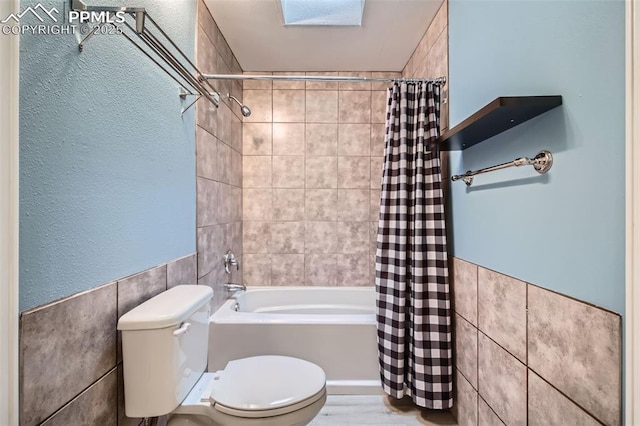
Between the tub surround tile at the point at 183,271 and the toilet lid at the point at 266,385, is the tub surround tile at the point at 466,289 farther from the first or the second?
the tub surround tile at the point at 183,271

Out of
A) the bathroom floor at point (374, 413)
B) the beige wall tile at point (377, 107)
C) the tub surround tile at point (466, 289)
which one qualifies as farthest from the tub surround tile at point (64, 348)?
the beige wall tile at point (377, 107)

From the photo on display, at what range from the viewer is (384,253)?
6.13 feet

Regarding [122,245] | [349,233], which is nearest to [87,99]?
[122,245]

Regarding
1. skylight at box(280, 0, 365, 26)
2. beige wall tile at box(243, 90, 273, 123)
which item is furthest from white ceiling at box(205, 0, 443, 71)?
beige wall tile at box(243, 90, 273, 123)

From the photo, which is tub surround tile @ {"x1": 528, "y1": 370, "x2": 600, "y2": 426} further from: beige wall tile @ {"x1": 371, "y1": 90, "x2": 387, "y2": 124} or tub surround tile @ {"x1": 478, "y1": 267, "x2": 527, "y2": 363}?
beige wall tile @ {"x1": 371, "y1": 90, "x2": 387, "y2": 124}

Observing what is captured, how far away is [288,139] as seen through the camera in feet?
9.37

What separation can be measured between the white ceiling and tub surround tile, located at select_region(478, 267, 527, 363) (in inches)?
66.8

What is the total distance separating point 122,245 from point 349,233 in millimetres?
2055

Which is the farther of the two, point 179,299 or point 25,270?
point 179,299

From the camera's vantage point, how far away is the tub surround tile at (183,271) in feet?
4.66

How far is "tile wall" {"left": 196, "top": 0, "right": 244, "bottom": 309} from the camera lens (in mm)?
1852

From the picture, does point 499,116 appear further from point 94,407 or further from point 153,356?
point 94,407

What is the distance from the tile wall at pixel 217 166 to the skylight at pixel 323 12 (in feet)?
1.76

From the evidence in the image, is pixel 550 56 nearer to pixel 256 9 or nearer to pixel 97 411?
pixel 256 9
